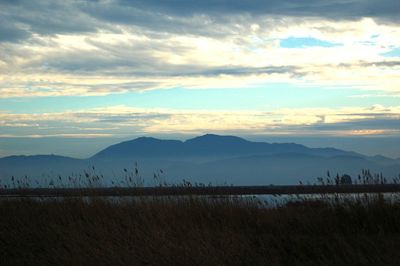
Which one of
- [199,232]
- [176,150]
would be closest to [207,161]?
[176,150]

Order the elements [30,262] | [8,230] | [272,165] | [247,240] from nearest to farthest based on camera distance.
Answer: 1. [30,262]
2. [247,240]
3. [8,230]
4. [272,165]

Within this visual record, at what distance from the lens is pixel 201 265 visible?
35.3 ft

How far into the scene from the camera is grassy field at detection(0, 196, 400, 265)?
11.3m

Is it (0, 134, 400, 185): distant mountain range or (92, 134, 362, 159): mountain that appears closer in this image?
(0, 134, 400, 185): distant mountain range

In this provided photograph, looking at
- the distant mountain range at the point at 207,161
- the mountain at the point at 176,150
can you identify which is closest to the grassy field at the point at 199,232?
the distant mountain range at the point at 207,161

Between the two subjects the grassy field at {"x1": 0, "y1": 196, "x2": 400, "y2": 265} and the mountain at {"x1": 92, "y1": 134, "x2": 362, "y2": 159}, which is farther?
the mountain at {"x1": 92, "y1": 134, "x2": 362, "y2": 159}

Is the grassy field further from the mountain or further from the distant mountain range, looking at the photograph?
the mountain

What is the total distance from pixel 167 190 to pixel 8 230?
4.98 meters

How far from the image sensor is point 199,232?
13094 mm

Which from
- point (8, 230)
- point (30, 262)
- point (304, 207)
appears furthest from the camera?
point (304, 207)

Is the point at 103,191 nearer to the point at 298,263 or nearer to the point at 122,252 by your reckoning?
the point at 122,252

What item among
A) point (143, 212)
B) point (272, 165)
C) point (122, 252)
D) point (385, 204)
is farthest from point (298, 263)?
point (272, 165)

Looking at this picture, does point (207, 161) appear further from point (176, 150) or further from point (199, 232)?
point (199, 232)

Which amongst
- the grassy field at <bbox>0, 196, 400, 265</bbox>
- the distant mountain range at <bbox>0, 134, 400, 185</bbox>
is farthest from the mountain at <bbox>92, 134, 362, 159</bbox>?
the grassy field at <bbox>0, 196, 400, 265</bbox>
